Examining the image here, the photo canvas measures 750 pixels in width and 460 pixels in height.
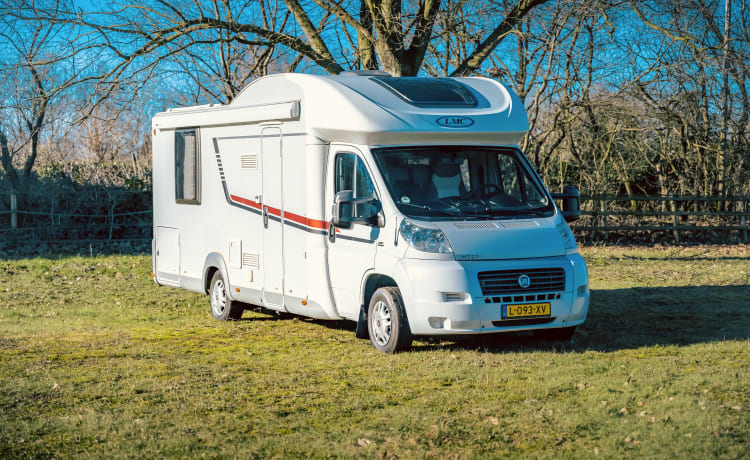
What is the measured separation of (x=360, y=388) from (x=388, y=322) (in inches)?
69.8

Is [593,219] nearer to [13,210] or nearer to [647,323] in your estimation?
[647,323]

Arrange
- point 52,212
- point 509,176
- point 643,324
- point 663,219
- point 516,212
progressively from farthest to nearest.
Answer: point 663,219, point 52,212, point 643,324, point 509,176, point 516,212

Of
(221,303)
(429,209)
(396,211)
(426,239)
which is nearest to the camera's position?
A: (426,239)

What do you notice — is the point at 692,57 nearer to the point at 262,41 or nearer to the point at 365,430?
the point at 262,41

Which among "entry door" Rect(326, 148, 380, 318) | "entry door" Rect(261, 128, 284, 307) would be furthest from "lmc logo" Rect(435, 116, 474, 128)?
"entry door" Rect(261, 128, 284, 307)

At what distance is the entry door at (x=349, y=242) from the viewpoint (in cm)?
988

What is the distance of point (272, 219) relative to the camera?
11.3 meters

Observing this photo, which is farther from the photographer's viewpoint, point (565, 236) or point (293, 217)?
point (293, 217)

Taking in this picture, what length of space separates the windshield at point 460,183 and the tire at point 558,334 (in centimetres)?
129

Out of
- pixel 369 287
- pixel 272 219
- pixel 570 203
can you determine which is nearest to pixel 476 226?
pixel 369 287

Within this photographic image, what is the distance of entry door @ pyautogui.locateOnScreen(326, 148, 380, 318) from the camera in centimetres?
988

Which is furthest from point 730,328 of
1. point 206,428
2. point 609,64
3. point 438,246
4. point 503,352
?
point 609,64

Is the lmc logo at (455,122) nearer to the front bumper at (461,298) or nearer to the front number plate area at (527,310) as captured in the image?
the front bumper at (461,298)

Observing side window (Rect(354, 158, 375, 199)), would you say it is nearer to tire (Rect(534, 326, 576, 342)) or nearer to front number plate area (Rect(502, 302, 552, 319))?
front number plate area (Rect(502, 302, 552, 319))
